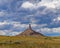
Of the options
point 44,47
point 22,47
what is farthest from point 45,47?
point 22,47

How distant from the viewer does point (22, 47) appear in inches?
1052

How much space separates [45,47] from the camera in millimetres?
26562

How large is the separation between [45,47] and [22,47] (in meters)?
2.97

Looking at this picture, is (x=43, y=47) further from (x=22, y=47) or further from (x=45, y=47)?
(x=22, y=47)

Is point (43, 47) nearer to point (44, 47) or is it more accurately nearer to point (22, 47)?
point (44, 47)

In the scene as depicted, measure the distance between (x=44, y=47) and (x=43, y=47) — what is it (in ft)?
0.44

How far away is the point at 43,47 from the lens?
86.1 ft

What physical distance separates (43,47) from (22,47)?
2732 millimetres

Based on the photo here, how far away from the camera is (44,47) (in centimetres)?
2620

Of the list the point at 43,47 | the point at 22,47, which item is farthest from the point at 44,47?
the point at 22,47

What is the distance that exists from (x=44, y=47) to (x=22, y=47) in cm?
286
